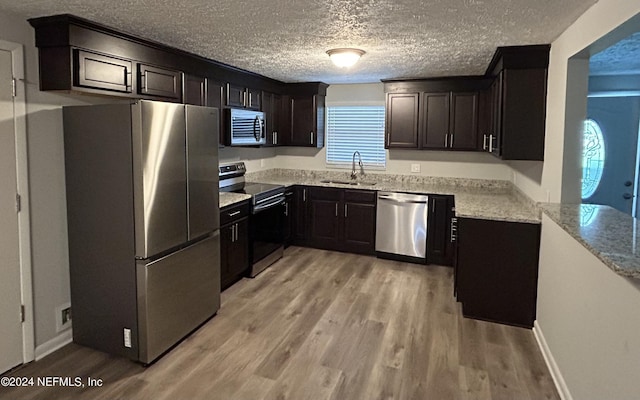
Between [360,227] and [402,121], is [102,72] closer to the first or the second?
[360,227]

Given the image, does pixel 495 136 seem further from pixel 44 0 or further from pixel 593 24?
pixel 44 0

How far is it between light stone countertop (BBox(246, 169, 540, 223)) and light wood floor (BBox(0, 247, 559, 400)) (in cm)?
93

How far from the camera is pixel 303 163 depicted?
6.32 m

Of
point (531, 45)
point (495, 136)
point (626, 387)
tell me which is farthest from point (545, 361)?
point (531, 45)

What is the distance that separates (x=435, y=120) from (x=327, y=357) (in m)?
3.38

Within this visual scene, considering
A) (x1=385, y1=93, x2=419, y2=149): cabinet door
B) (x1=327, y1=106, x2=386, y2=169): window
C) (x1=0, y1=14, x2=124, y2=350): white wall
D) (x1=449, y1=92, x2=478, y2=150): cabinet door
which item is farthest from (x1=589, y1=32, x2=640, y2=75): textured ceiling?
(x1=0, y1=14, x2=124, y2=350): white wall

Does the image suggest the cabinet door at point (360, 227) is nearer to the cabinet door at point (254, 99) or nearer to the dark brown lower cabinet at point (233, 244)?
the dark brown lower cabinet at point (233, 244)

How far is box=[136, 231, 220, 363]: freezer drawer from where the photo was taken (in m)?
2.75

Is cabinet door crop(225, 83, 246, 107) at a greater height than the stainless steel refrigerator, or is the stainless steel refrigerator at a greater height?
cabinet door crop(225, 83, 246, 107)

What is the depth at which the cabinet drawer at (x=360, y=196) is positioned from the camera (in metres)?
5.25

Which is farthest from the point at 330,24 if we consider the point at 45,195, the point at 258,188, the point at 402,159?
the point at 402,159

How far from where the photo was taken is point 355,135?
5969 millimetres

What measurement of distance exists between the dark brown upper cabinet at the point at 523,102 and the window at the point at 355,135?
236 centimetres

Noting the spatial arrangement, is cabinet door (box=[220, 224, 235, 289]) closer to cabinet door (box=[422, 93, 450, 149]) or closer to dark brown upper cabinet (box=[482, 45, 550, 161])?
dark brown upper cabinet (box=[482, 45, 550, 161])
